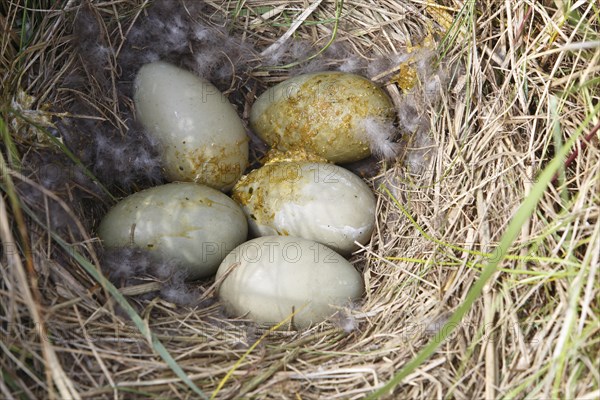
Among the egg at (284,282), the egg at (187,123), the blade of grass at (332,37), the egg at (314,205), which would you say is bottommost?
the egg at (284,282)

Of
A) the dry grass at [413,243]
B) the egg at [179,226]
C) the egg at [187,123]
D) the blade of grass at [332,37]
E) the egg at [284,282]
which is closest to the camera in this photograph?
the dry grass at [413,243]

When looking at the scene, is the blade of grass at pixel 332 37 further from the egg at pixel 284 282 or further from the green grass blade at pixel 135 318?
the green grass blade at pixel 135 318

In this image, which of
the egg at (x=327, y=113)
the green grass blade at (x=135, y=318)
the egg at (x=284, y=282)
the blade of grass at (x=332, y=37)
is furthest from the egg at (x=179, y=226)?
the blade of grass at (x=332, y=37)

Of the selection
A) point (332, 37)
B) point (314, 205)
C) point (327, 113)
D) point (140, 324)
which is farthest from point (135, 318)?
point (332, 37)

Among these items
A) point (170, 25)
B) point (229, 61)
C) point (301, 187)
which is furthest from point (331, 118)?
point (170, 25)

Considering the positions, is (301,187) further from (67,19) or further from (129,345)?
(67,19)

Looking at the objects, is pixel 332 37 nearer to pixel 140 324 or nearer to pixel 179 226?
pixel 179 226
